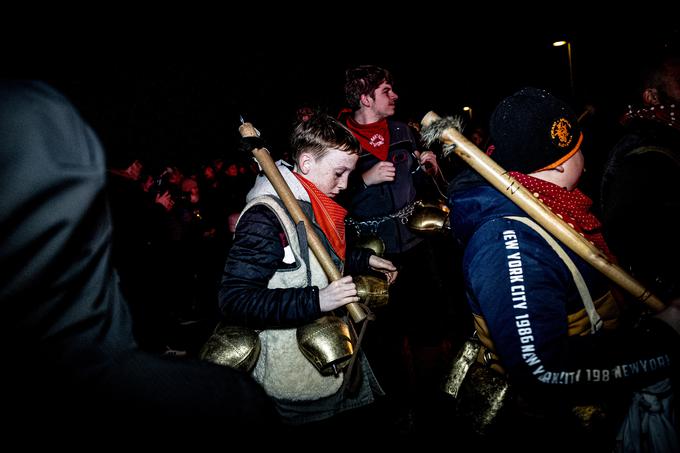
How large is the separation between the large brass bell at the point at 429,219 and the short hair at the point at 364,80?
→ 1.62 metres

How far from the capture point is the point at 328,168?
97.6 inches

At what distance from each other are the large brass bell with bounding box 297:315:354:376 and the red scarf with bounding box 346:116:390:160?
2.54m

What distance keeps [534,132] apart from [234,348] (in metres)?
2.16

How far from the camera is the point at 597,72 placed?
14.4 meters

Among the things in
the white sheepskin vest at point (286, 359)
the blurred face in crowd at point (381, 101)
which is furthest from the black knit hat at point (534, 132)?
the blurred face in crowd at point (381, 101)

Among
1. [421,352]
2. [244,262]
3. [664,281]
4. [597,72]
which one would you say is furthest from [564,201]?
[597,72]

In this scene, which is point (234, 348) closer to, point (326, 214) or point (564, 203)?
point (326, 214)

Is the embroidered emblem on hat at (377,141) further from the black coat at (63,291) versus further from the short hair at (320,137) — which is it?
the black coat at (63,291)

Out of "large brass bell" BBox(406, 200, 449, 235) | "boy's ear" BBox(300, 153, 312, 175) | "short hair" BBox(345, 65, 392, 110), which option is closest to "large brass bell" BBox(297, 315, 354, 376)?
"boy's ear" BBox(300, 153, 312, 175)

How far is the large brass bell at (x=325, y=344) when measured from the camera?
2.02 m

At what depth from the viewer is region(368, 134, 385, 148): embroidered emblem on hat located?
4.09 m

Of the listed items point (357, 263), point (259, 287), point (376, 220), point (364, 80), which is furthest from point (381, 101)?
point (259, 287)

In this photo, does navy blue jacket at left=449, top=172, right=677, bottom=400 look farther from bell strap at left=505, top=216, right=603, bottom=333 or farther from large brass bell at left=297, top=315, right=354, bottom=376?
large brass bell at left=297, top=315, right=354, bottom=376

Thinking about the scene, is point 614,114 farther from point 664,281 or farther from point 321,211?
point 321,211
